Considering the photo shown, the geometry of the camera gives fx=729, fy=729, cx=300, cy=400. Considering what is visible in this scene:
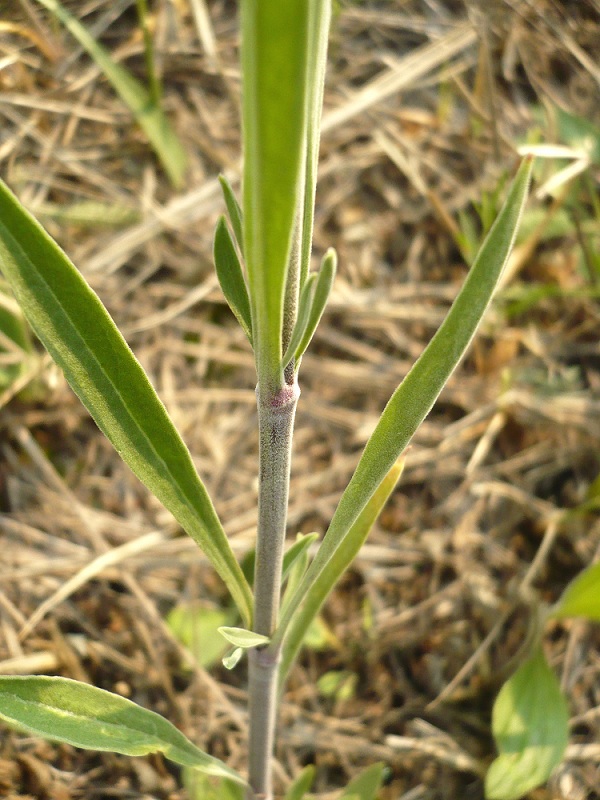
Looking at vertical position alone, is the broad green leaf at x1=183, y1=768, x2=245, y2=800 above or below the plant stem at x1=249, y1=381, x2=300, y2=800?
below

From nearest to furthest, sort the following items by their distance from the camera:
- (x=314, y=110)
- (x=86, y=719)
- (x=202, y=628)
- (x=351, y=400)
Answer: (x=314, y=110) → (x=86, y=719) → (x=202, y=628) → (x=351, y=400)

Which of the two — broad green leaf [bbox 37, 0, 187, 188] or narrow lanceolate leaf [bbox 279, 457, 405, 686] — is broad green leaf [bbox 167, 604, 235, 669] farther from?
broad green leaf [bbox 37, 0, 187, 188]

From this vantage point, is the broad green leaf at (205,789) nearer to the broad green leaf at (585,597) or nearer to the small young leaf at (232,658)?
the small young leaf at (232,658)

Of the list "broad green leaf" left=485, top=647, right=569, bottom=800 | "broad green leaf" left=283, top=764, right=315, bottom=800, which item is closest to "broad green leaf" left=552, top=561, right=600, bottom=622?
"broad green leaf" left=485, top=647, right=569, bottom=800

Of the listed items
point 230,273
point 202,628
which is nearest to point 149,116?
point 202,628

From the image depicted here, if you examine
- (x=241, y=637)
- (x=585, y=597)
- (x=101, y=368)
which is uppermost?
(x=101, y=368)

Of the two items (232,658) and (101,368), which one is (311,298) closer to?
(101,368)
